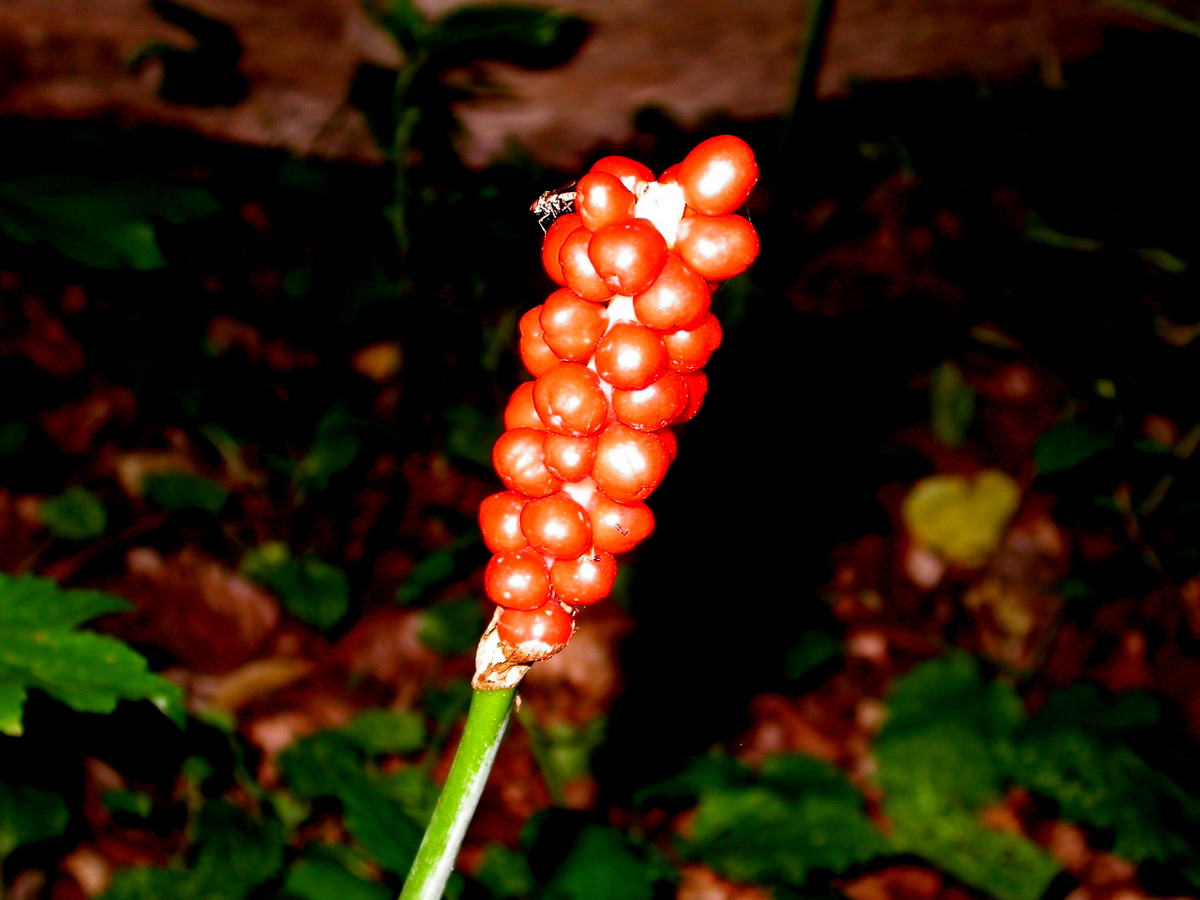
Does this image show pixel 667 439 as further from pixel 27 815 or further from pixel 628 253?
pixel 27 815

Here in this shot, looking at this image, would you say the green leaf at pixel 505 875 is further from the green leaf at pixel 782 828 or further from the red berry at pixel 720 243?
the red berry at pixel 720 243

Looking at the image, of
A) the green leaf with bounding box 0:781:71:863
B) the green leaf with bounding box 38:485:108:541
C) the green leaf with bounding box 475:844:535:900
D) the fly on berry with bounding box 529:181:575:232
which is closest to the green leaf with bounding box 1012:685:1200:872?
the green leaf with bounding box 475:844:535:900

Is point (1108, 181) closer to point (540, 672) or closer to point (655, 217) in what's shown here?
point (540, 672)

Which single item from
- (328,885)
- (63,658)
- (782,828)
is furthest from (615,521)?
(782,828)

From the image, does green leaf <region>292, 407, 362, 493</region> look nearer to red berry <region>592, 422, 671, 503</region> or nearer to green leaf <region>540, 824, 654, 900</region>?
green leaf <region>540, 824, 654, 900</region>

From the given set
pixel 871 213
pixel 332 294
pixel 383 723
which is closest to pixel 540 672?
pixel 383 723
